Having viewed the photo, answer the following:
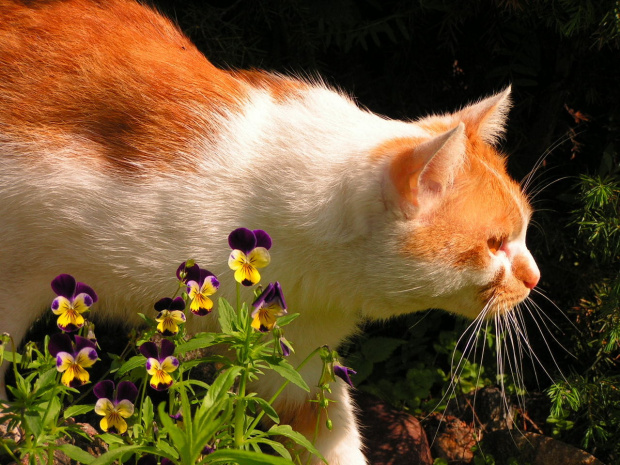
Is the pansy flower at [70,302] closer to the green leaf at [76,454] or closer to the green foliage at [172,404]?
the green foliage at [172,404]

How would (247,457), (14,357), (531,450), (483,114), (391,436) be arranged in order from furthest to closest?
(391,436)
(531,450)
(483,114)
(14,357)
(247,457)

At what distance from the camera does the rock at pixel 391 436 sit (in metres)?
2.65

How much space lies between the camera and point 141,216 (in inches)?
77.0

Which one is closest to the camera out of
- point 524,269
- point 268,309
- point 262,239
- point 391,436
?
point 268,309

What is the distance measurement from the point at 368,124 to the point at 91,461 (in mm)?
1157

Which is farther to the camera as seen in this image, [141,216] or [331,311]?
[331,311]

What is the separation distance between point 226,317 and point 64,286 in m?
0.35

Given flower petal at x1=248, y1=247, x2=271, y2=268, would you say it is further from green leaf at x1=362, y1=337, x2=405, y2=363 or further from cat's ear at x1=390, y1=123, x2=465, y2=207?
green leaf at x1=362, y1=337, x2=405, y2=363

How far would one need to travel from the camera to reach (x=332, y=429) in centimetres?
228

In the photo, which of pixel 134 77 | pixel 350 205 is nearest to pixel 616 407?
pixel 350 205

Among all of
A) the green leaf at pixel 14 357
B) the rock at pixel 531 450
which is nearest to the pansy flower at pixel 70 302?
the green leaf at pixel 14 357

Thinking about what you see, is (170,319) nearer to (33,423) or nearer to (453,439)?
(33,423)

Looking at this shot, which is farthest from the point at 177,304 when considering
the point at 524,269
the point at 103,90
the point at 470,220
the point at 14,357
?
the point at 524,269

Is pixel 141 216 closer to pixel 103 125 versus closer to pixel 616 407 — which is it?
pixel 103 125
